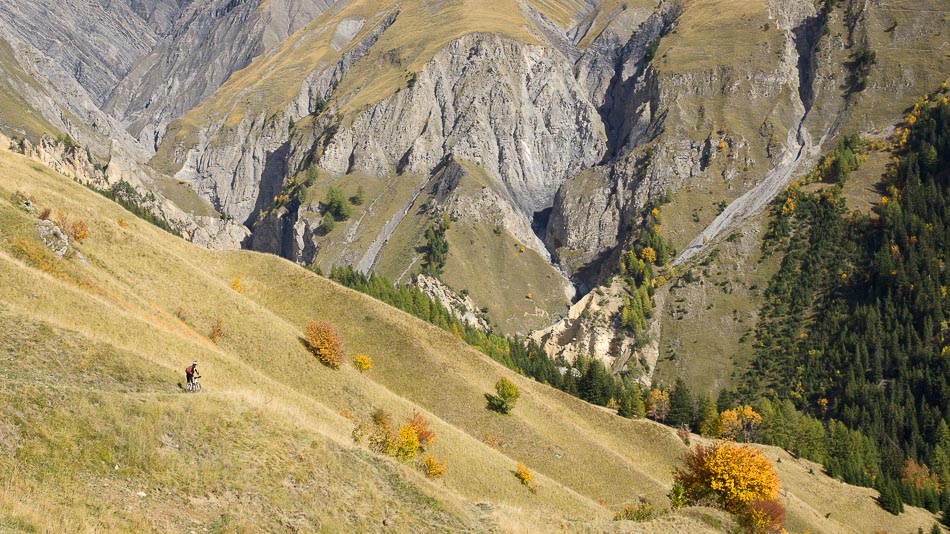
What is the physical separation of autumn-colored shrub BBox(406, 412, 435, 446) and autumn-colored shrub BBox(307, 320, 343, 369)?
960 centimetres

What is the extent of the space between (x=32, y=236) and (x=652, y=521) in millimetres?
45595

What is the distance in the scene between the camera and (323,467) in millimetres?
24391

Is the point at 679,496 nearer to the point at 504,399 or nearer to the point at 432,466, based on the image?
the point at 432,466

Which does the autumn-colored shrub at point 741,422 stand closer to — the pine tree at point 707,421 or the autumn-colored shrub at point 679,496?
the pine tree at point 707,421

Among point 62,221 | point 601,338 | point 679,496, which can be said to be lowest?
point 679,496

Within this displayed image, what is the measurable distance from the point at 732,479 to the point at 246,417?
1399 inches

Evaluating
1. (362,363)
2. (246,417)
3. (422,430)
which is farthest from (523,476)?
(246,417)

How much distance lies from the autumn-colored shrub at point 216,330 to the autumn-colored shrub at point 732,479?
127 ft

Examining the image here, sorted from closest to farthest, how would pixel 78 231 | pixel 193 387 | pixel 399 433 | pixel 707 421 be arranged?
pixel 193 387, pixel 399 433, pixel 78 231, pixel 707 421

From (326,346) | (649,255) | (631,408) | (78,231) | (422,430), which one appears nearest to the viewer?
(422,430)

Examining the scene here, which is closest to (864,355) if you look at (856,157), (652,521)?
(856,157)

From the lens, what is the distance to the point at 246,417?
25.1 meters

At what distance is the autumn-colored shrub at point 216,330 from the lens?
2026 inches

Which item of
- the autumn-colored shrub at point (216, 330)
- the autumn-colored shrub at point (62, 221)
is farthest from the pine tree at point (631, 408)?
the autumn-colored shrub at point (62, 221)
